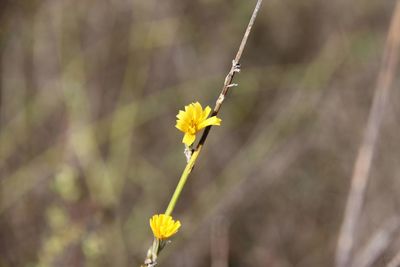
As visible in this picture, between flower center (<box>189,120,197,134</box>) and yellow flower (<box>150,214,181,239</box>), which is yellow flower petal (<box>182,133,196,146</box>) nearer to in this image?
flower center (<box>189,120,197,134</box>)

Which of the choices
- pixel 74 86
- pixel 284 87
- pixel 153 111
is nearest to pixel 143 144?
pixel 153 111

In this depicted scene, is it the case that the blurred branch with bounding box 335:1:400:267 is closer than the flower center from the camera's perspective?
No

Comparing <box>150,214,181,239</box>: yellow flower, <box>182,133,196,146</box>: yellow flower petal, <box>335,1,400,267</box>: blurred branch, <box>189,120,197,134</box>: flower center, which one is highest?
<box>335,1,400,267</box>: blurred branch

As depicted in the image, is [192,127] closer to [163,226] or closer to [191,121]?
[191,121]

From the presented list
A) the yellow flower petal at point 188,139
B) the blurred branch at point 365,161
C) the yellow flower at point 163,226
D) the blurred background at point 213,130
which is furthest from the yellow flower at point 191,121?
the blurred background at point 213,130

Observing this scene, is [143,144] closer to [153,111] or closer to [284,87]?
[153,111]

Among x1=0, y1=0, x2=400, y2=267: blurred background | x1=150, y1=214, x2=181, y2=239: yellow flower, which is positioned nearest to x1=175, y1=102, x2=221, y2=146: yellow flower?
x1=150, y1=214, x2=181, y2=239: yellow flower

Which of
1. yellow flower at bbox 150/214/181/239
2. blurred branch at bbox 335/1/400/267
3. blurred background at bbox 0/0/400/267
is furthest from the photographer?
blurred background at bbox 0/0/400/267

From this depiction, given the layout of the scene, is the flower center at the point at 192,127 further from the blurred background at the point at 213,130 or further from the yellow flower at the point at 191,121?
the blurred background at the point at 213,130
